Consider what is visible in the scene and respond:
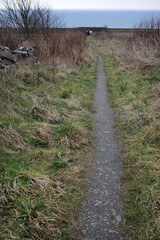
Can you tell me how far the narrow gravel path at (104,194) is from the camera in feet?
7.00

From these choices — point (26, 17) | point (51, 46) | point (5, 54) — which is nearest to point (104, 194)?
point (5, 54)

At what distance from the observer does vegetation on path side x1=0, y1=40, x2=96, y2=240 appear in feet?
6.72

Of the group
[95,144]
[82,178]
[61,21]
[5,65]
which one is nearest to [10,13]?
[61,21]

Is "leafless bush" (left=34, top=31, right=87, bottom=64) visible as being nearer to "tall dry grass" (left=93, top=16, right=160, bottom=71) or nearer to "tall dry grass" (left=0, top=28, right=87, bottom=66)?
"tall dry grass" (left=0, top=28, right=87, bottom=66)

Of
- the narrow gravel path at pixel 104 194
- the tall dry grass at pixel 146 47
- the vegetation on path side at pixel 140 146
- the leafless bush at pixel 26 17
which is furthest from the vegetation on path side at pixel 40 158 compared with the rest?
the leafless bush at pixel 26 17

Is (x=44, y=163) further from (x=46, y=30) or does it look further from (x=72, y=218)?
(x=46, y=30)

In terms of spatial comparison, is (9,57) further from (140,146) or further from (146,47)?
(146,47)

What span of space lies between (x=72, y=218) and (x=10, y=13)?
45.8 feet

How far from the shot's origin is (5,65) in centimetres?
591

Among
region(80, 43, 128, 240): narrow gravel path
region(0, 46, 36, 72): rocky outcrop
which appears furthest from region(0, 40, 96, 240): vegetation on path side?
region(0, 46, 36, 72): rocky outcrop

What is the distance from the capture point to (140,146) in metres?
3.49

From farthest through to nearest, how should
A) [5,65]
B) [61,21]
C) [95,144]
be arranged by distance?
[61,21] → [5,65] → [95,144]

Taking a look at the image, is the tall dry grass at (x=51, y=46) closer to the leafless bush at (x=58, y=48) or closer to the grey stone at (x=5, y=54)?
the leafless bush at (x=58, y=48)

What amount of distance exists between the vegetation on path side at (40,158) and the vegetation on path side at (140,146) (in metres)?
0.64
